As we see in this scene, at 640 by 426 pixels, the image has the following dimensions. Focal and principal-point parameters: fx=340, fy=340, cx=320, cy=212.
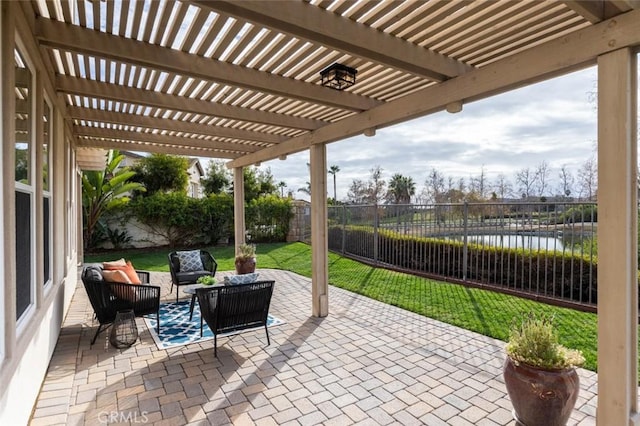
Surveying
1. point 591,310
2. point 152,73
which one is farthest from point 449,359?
point 152,73

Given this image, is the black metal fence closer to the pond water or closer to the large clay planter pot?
the pond water

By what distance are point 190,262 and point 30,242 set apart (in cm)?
429

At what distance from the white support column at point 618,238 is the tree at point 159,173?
17.9 metres

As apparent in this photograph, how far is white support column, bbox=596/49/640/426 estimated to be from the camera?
2336 mm

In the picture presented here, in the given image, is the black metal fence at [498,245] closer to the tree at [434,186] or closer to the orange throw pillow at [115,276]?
the orange throw pillow at [115,276]

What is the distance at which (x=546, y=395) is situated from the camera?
2.56 m

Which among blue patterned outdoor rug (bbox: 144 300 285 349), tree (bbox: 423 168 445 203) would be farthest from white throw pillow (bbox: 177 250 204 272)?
tree (bbox: 423 168 445 203)

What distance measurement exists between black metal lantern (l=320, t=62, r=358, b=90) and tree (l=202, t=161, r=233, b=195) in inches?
804

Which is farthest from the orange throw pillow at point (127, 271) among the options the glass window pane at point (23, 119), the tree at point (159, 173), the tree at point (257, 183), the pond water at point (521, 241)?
the tree at point (257, 183)

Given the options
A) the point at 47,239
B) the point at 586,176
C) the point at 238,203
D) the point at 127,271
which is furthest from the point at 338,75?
the point at 586,176

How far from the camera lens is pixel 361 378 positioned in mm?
3709

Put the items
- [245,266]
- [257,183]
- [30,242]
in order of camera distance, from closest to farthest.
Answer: [30,242], [245,266], [257,183]

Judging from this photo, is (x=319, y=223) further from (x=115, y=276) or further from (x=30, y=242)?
(x=30, y=242)

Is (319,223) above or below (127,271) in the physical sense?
above
